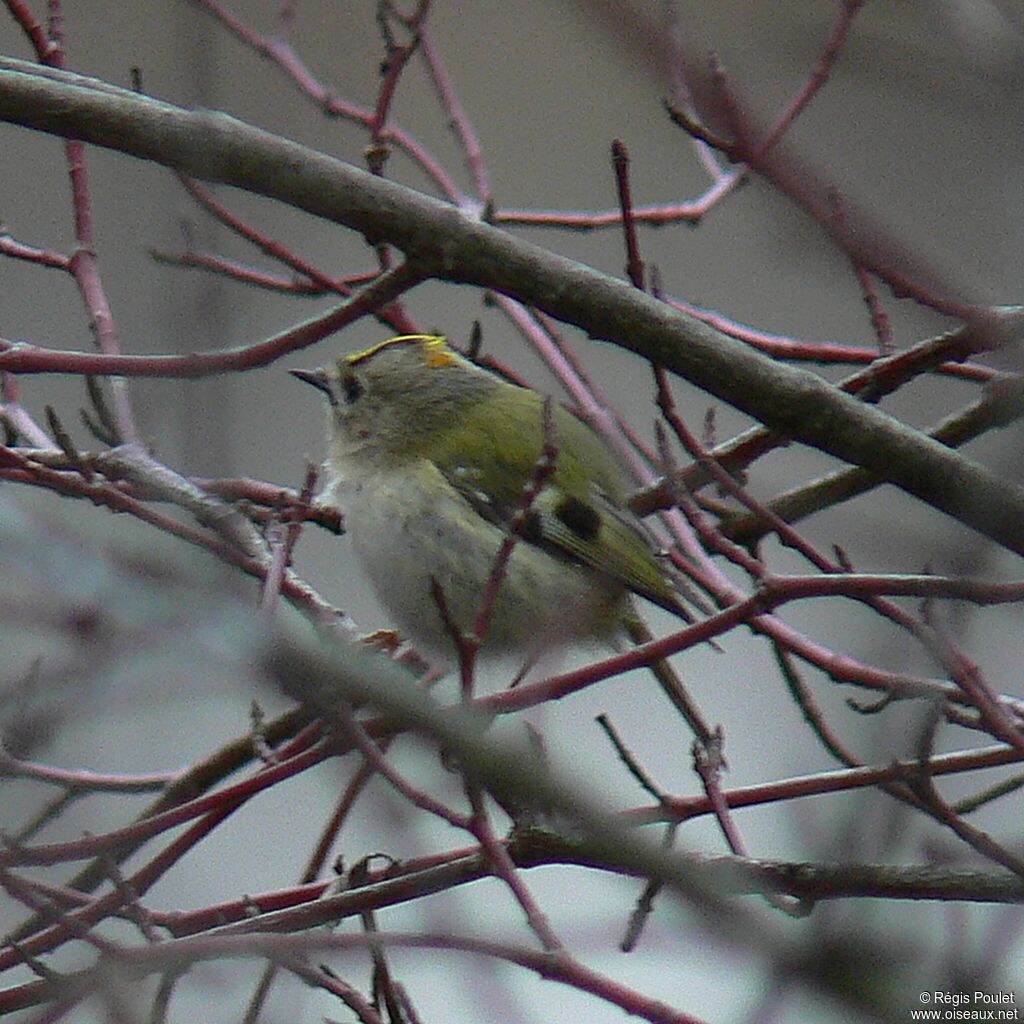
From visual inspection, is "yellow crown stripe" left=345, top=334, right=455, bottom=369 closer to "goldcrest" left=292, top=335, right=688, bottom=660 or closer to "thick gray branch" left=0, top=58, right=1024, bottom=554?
"goldcrest" left=292, top=335, right=688, bottom=660

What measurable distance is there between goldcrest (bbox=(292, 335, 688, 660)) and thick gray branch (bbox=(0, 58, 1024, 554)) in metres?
0.90

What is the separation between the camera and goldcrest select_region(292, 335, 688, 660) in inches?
106

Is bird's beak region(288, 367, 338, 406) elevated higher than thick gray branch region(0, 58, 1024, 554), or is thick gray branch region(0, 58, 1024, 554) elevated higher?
bird's beak region(288, 367, 338, 406)

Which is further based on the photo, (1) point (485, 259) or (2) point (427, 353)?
(2) point (427, 353)

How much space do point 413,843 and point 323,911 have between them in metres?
0.45

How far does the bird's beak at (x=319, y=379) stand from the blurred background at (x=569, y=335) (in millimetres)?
82

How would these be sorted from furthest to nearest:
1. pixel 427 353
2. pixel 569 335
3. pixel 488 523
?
pixel 569 335 < pixel 427 353 < pixel 488 523

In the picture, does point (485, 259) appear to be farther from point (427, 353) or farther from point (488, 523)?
point (427, 353)

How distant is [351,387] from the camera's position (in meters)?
3.21

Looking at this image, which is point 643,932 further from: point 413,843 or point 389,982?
point 413,843

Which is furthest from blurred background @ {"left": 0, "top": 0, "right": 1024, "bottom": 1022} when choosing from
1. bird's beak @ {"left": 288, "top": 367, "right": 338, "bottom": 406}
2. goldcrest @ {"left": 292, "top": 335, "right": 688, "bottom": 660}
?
goldcrest @ {"left": 292, "top": 335, "right": 688, "bottom": 660}

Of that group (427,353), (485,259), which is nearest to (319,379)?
(427,353)

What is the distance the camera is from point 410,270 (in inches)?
66.5

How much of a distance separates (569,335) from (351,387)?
1629mm
